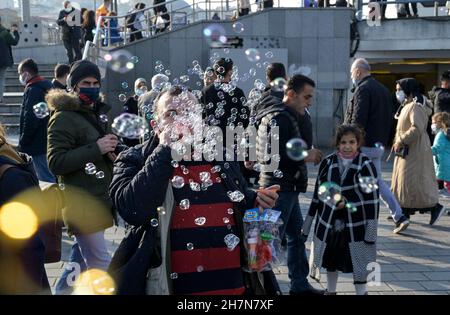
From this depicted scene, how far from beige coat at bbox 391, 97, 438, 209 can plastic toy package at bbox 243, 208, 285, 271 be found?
451 cm

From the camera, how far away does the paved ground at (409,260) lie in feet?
16.8

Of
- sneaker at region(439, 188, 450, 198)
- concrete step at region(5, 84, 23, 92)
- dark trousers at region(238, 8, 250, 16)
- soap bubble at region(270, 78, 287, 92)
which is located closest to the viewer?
soap bubble at region(270, 78, 287, 92)

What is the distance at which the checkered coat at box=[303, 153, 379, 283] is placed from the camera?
449 centimetres

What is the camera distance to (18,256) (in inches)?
93.9

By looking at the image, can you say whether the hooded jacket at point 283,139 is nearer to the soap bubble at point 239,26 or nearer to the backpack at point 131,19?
the soap bubble at point 239,26

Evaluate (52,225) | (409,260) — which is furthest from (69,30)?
(52,225)

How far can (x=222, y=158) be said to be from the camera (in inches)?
118

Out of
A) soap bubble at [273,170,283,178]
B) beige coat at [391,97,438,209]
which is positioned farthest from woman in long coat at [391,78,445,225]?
soap bubble at [273,170,283,178]

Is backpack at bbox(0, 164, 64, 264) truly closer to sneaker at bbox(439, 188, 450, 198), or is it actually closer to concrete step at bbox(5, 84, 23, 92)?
sneaker at bbox(439, 188, 450, 198)

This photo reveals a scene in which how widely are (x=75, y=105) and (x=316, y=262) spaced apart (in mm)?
2224

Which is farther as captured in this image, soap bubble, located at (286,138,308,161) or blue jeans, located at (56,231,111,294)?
soap bubble, located at (286,138,308,161)

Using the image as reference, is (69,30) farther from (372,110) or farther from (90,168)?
(90,168)

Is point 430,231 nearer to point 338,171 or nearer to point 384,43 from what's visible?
point 338,171
